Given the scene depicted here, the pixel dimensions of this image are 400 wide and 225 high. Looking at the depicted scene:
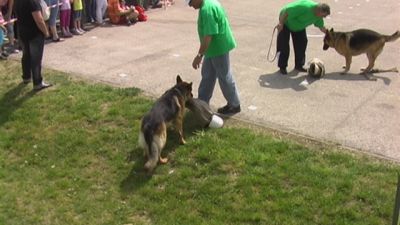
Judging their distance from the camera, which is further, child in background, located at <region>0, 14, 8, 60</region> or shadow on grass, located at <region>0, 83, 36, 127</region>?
child in background, located at <region>0, 14, 8, 60</region>

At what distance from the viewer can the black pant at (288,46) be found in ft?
29.5

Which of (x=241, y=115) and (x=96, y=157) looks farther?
(x=241, y=115)

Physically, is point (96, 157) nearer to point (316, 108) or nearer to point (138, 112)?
point (138, 112)

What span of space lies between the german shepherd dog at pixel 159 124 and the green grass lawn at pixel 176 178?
0.24 m

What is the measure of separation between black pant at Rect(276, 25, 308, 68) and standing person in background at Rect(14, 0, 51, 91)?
4.13 m

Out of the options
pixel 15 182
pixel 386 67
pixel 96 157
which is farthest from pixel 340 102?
pixel 15 182

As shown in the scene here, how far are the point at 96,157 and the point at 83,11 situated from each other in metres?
6.65

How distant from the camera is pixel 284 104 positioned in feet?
25.3

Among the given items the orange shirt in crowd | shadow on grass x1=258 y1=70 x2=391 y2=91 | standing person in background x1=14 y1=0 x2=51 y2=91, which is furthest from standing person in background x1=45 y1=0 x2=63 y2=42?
shadow on grass x1=258 y1=70 x2=391 y2=91

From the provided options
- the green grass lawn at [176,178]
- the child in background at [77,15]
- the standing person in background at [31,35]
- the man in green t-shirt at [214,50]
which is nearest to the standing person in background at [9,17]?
the child in background at [77,15]

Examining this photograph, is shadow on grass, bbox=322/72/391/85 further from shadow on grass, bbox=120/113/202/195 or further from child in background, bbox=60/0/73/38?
child in background, bbox=60/0/73/38

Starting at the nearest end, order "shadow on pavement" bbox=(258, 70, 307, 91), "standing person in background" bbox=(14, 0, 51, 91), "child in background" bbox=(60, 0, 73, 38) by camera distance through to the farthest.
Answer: "standing person in background" bbox=(14, 0, 51, 91) → "shadow on pavement" bbox=(258, 70, 307, 91) → "child in background" bbox=(60, 0, 73, 38)

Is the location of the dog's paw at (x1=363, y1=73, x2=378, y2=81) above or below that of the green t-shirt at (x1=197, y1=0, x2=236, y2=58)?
below

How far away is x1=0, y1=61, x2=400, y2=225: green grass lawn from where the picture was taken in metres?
5.20
